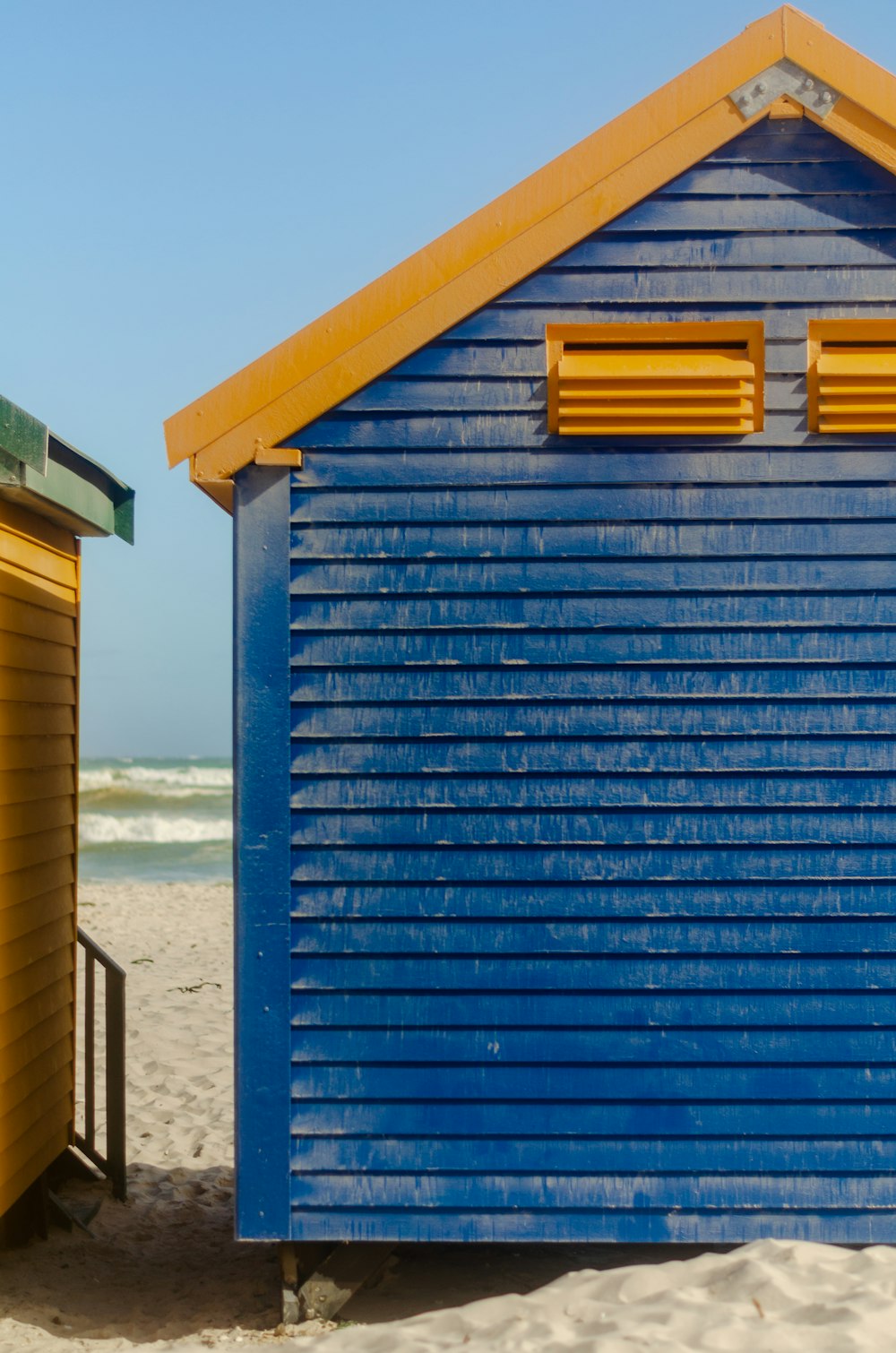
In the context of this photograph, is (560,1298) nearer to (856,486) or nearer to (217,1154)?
(856,486)

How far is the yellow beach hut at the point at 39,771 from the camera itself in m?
4.86

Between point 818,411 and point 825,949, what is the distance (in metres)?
1.94

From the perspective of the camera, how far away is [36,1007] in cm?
538

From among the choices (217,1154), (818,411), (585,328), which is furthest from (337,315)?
(217,1154)

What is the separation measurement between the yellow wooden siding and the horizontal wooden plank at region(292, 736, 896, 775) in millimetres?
1583

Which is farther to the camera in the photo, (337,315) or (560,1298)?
(337,315)

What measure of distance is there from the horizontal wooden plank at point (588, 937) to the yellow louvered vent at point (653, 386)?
179 cm

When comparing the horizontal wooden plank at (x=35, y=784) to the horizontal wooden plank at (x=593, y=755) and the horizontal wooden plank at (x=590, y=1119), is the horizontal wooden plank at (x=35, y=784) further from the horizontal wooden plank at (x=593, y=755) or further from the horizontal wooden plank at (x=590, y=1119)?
the horizontal wooden plank at (x=590, y=1119)

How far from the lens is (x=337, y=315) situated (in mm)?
4211

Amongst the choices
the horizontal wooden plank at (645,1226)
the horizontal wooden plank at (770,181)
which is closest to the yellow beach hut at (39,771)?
the horizontal wooden plank at (645,1226)

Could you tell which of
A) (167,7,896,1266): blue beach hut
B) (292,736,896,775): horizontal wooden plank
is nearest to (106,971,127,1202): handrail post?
(167,7,896,1266): blue beach hut

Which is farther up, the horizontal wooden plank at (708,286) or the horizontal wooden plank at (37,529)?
the horizontal wooden plank at (708,286)

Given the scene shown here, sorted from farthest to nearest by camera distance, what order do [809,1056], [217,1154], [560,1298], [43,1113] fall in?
[217,1154] < [43,1113] < [809,1056] < [560,1298]

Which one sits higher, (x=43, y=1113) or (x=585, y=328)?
(x=585, y=328)
